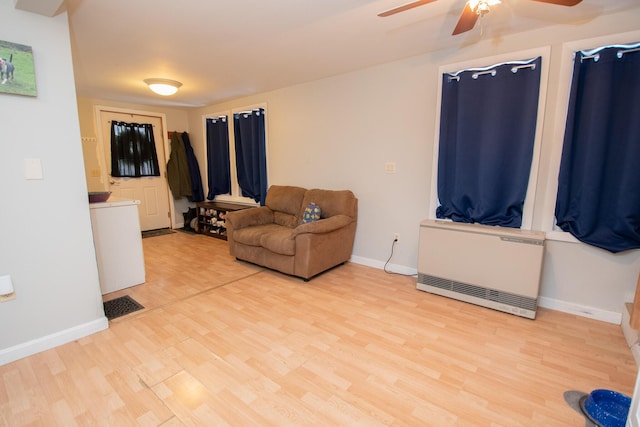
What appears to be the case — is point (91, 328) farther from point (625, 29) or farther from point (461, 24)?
point (625, 29)

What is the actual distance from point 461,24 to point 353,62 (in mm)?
1442

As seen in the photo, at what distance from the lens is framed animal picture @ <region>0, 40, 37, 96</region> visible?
1726 millimetres

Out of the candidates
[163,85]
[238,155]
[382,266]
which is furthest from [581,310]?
[163,85]

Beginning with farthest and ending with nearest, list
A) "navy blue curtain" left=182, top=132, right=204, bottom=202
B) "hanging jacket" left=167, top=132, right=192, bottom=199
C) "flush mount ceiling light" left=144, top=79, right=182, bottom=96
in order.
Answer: "navy blue curtain" left=182, top=132, right=204, bottom=202
"hanging jacket" left=167, top=132, right=192, bottom=199
"flush mount ceiling light" left=144, top=79, right=182, bottom=96

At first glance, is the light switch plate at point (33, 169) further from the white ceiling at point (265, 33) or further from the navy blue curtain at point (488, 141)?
the navy blue curtain at point (488, 141)

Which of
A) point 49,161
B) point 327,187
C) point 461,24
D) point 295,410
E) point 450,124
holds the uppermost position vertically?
point 461,24

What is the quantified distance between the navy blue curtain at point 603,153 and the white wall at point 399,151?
0.11m

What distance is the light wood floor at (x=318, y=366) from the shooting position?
59.1 inches

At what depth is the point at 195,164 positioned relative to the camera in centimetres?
571

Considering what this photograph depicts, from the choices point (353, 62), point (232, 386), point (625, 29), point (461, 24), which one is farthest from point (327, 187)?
point (625, 29)

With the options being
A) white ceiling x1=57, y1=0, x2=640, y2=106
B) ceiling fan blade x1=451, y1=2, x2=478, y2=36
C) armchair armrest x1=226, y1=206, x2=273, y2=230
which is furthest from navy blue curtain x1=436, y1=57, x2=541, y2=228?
armchair armrest x1=226, y1=206, x2=273, y2=230

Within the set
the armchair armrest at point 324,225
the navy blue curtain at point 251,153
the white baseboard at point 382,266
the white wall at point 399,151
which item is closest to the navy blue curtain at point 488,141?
the white wall at point 399,151

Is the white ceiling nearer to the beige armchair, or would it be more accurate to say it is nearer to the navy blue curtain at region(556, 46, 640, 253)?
the navy blue curtain at region(556, 46, 640, 253)

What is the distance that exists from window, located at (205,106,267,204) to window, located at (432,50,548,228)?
2652mm
